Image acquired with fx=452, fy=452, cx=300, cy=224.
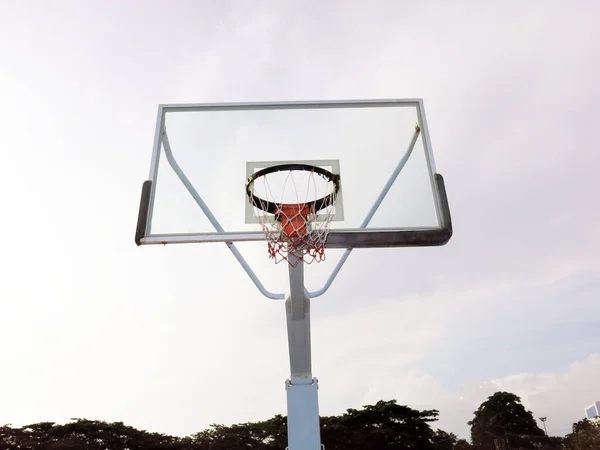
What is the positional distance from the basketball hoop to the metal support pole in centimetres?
32

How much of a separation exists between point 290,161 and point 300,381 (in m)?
1.76

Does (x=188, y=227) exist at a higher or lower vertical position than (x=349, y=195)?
lower

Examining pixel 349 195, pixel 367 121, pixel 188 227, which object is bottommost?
pixel 188 227

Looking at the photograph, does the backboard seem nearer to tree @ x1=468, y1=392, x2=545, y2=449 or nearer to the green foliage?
the green foliage

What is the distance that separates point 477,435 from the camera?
24.3 m

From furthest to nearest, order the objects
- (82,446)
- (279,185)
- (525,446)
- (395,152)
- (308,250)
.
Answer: (525,446) → (82,446) → (395,152) → (279,185) → (308,250)

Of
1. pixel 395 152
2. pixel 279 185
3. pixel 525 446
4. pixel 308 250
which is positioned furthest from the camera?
pixel 525 446

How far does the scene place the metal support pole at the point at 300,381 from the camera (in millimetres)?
3475

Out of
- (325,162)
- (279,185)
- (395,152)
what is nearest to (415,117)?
(395,152)

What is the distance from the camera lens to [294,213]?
319 centimetres

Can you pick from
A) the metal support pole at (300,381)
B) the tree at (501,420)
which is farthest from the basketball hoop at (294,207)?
the tree at (501,420)

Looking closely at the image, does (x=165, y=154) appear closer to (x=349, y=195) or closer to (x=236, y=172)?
(x=236, y=172)

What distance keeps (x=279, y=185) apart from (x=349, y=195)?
519 mm

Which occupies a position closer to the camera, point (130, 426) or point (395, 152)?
point (395, 152)
